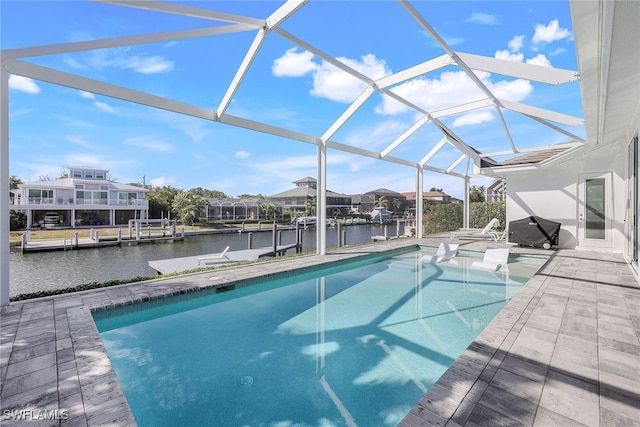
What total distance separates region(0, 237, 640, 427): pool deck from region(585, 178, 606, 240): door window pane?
5.26 m

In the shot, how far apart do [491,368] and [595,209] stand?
8937 mm

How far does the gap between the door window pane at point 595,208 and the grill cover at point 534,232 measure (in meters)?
0.74

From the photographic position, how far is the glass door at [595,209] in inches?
318

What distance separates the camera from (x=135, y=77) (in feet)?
24.2

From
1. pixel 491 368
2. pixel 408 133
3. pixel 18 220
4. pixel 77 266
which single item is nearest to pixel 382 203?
pixel 408 133

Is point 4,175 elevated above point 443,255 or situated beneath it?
elevated above

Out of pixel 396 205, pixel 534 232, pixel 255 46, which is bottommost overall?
pixel 534 232

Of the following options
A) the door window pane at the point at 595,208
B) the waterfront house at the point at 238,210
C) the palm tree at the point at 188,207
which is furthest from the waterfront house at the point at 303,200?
Result: the door window pane at the point at 595,208

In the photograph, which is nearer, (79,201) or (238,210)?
(79,201)

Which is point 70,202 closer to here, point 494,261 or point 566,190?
point 494,261

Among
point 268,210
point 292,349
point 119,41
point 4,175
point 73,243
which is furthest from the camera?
point 268,210

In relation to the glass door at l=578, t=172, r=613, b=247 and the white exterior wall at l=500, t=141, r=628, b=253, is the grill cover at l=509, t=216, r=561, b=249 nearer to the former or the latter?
the white exterior wall at l=500, t=141, r=628, b=253

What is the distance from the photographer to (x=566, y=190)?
8906mm

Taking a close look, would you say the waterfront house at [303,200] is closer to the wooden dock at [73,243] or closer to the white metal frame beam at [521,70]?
the wooden dock at [73,243]
